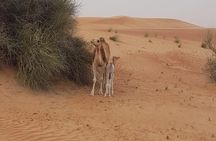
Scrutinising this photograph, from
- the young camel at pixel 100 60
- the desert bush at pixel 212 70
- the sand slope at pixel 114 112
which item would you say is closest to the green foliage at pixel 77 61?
the sand slope at pixel 114 112

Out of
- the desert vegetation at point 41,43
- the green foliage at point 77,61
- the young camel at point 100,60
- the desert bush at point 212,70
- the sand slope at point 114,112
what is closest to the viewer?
the sand slope at point 114,112

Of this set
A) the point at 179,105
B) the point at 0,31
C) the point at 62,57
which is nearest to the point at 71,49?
the point at 62,57

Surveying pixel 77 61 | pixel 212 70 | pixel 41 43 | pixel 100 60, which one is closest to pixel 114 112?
pixel 100 60

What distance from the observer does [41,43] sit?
13711 millimetres

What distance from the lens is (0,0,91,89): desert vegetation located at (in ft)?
44.1

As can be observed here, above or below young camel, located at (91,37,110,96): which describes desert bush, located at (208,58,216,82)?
below

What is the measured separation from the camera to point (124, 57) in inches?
891

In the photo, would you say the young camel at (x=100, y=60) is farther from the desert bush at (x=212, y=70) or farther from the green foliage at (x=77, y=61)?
the desert bush at (x=212, y=70)

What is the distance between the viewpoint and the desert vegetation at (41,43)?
1344cm

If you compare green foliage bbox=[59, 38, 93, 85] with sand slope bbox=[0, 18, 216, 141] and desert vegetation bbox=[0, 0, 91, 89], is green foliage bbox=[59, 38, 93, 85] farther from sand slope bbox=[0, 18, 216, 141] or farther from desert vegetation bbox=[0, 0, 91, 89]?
sand slope bbox=[0, 18, 216, 141]

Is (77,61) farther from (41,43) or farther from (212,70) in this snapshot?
(212,70)

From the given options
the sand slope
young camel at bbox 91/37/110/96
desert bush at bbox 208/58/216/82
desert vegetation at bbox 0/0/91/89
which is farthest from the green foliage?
desert bush at bbox 208/58/216/82

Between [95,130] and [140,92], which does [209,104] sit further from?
[95,130]

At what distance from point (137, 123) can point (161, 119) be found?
865 mm
